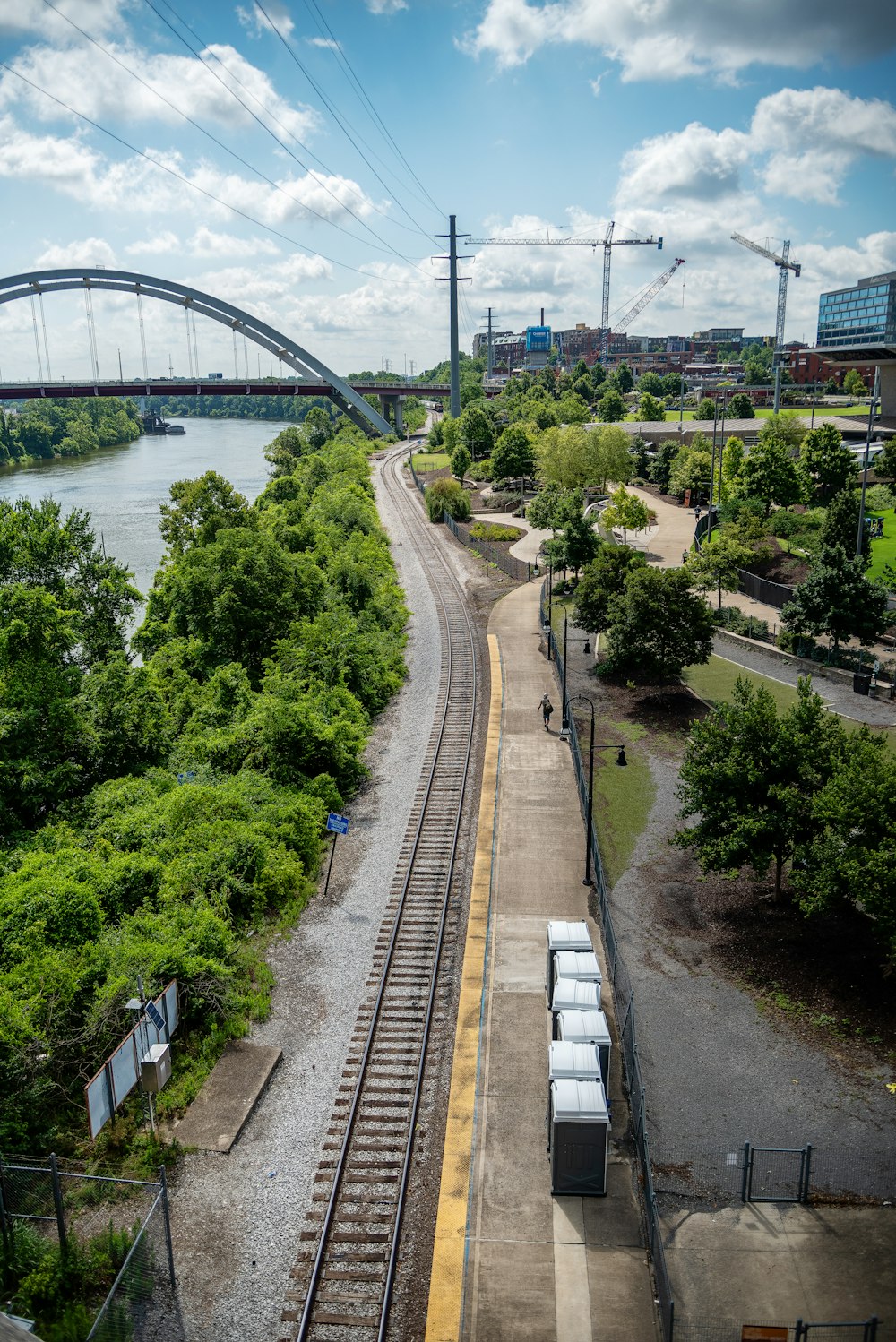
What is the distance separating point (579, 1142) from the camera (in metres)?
15.6

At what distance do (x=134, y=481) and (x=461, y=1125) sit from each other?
10999cm

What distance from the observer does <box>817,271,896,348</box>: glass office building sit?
489 ft

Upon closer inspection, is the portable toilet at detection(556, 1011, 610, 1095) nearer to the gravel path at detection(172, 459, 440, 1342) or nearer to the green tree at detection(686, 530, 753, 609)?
the gravel path at detection(172, 459, 440, 1342)

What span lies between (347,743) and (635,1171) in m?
18.7

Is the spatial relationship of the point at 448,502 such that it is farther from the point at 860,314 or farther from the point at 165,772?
the point at 860,314

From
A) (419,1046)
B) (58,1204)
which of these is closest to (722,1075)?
(419,1046)

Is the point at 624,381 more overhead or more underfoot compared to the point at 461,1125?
more overhead

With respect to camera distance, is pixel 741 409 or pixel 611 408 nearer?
pixel 741 409

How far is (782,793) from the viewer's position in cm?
2203

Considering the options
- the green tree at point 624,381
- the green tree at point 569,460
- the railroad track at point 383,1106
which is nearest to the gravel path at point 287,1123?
the railroad track at point 383,1106

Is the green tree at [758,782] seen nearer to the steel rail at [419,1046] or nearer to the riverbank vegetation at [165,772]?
the steel rail at [419,1046]

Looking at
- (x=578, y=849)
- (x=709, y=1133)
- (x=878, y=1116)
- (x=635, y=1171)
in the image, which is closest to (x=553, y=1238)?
(x=635, y=1171)

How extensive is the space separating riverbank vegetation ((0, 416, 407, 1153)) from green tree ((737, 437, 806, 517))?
28002 mm

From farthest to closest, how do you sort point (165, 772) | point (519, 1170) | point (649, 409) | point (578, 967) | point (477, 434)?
point (649, 409) → point (477, 434) → point (165, 772) → point (578, 967) → point (519, 1170)
